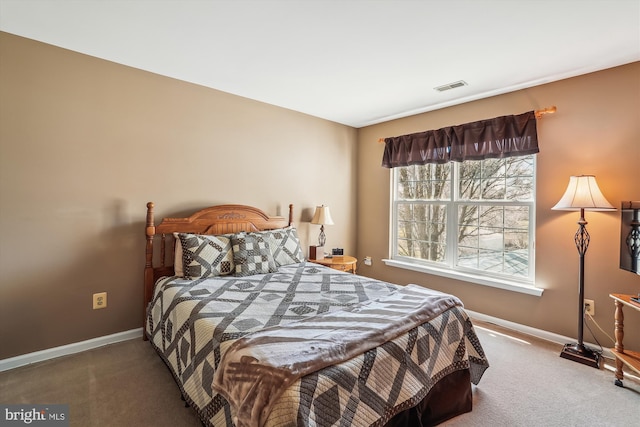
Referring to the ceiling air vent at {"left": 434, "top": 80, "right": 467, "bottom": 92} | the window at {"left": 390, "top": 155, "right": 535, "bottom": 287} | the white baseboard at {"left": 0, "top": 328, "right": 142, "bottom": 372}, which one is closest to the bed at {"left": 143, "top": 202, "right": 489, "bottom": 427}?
the white baseboard at {"left": 0, "top": 328, "right": 142, "bottom": 372}

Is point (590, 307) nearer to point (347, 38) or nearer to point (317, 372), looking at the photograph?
point (317, 372)

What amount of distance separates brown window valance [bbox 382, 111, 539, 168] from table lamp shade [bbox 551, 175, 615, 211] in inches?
19.4

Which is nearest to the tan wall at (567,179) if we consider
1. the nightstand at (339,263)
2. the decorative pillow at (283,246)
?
the nightstand at (339,263)

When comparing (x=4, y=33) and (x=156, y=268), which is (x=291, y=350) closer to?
(x=156, y=268)

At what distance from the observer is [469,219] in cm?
337

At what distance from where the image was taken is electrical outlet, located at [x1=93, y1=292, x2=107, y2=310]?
Answer: 246cm

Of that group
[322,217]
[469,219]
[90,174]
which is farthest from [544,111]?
[90,174]

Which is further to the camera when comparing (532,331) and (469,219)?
(469,219)

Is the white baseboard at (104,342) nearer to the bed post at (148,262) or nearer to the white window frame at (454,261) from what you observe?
the bed post at (148,262)

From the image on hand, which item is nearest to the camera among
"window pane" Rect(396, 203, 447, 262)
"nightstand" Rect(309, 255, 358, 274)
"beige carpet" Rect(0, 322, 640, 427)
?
"beige carpet" Rect(0, 322, 640, 427)

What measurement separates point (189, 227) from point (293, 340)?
187cm

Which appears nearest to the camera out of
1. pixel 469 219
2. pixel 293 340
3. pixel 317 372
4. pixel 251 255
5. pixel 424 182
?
pixel 317 372

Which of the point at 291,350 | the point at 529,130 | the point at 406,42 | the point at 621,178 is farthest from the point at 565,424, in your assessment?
the point at 406,42

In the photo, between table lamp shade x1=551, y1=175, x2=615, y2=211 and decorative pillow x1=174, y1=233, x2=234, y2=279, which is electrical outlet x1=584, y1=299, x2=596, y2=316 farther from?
decorative pillow x1=174, y1=233, x2=234, y2=279
